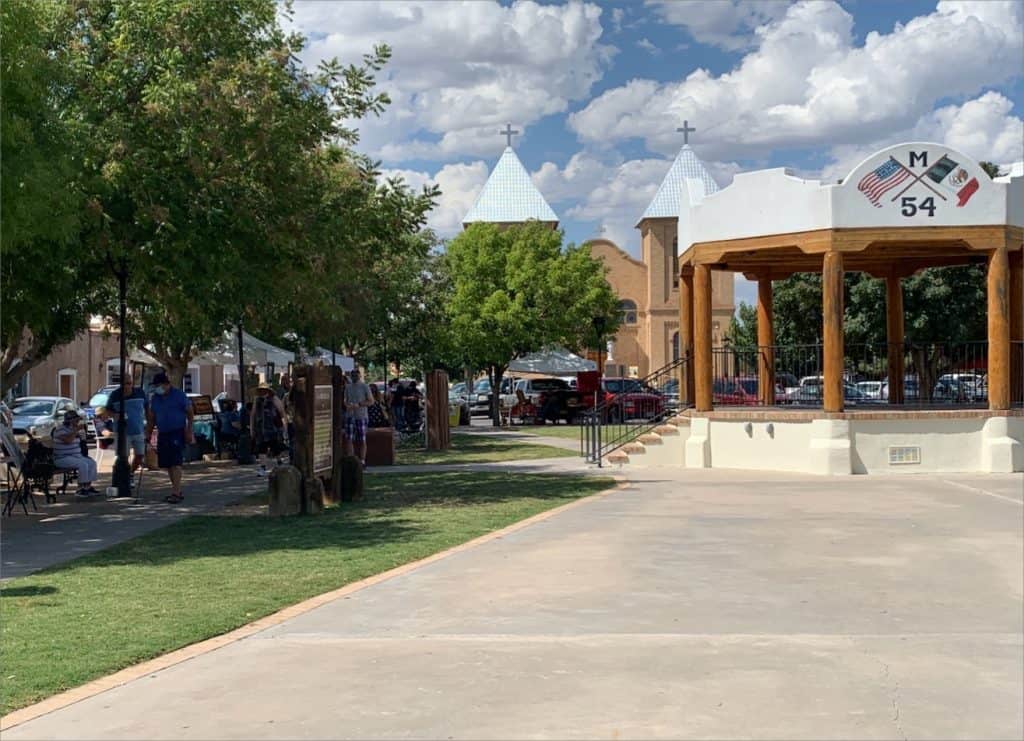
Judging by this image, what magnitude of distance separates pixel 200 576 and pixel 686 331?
1555 cm

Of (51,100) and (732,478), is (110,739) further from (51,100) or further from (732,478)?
(732,478)

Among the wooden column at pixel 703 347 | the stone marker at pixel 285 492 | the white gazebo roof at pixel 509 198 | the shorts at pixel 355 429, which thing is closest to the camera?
the stone marker at pixel 285 492

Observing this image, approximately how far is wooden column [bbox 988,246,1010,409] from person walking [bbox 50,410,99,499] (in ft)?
47.3

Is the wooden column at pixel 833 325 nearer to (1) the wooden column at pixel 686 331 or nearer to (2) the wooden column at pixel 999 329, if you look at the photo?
(2) the wooden column at pixel 999 329

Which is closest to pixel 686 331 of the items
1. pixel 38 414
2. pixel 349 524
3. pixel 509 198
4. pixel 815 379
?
pixel 815 379

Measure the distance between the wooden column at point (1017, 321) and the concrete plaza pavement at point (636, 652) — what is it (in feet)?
33.4

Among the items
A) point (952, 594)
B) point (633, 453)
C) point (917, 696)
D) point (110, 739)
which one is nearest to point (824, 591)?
point (952, 594)

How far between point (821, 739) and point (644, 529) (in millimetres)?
6938

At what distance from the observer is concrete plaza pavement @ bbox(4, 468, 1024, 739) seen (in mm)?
5613

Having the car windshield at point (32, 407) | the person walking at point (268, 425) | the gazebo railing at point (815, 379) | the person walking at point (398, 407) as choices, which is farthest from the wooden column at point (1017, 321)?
the car windshield at point (32, 407)

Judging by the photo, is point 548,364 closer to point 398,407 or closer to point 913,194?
point 398,407

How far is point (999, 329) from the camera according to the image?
63.0ft

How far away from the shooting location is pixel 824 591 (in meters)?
8.82

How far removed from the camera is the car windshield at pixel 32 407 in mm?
33000
